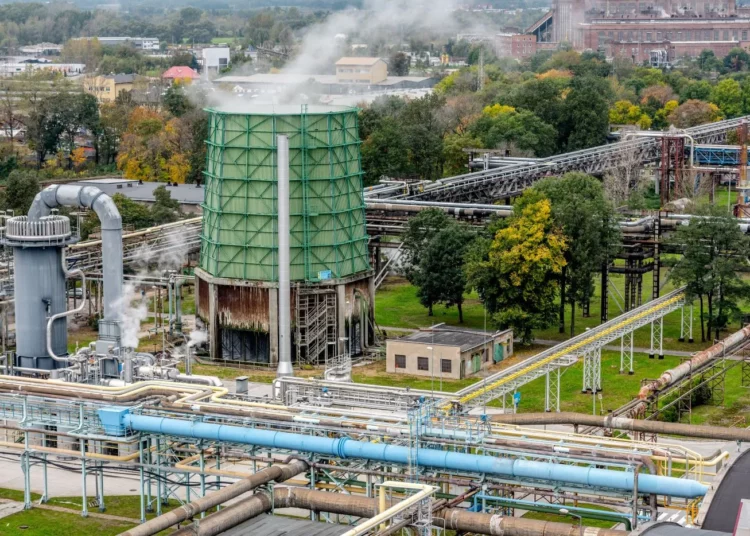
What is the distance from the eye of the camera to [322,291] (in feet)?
220

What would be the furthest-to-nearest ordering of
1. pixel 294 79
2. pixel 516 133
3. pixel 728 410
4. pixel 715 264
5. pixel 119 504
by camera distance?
pixel 516 133 → pixel 294 79 → pixel 715 264 → pixel 728 410 → pixel 119 504

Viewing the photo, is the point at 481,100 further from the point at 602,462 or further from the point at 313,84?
the point at 602,462

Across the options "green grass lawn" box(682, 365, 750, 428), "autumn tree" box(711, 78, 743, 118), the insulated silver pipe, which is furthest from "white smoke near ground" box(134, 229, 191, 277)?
"autumn tree" box(711, 78, 743, 118)

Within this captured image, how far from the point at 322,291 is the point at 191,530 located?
30111mm

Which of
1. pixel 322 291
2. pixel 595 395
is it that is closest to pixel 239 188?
pixel 322 291

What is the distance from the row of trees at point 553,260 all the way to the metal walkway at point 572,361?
200 cm

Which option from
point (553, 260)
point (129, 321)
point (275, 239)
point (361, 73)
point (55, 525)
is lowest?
point (55, 525)

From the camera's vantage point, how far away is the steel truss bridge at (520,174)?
92562 millimetres

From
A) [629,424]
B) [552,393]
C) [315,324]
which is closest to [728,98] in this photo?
[315,324]

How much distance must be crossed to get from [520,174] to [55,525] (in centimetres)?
5833

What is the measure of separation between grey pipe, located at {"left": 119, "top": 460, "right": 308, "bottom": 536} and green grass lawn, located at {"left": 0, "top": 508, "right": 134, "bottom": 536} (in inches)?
241

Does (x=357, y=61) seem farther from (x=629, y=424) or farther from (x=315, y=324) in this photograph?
(x=629, y=424)

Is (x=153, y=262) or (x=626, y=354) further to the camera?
(x=153, y=262)

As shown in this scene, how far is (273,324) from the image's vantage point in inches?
2623
